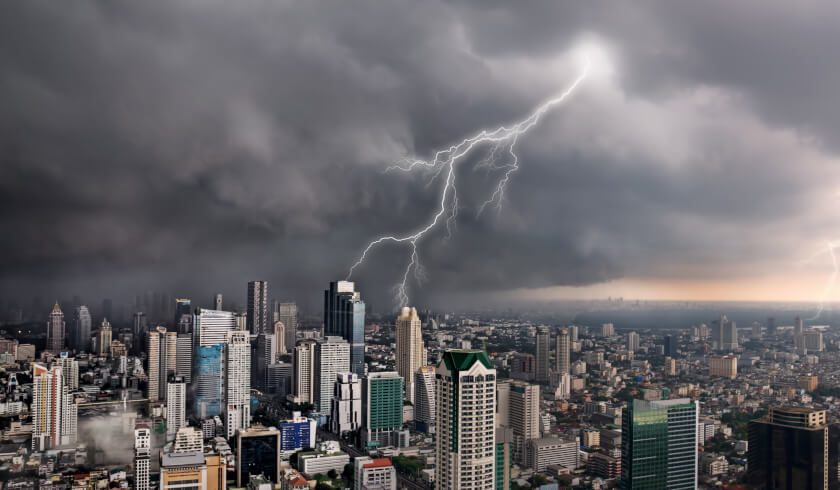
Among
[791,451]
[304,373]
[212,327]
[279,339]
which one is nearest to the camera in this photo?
[791,451]

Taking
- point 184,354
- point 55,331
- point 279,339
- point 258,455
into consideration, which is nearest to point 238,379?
point 184,354

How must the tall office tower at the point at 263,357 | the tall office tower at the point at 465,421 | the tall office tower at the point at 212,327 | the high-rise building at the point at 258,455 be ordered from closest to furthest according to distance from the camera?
1. the tall office tower at the point at 465,421
2. the high-rise building at the point at 258,455
3. the tall office tower at the point at 212,327
4. the tall office tower at the point at 263,357

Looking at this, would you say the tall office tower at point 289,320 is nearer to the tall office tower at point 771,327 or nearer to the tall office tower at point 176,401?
the tall office tower at point 176,401

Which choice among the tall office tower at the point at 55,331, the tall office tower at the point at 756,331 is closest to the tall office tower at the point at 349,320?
the tall office tower at the point at 55,331

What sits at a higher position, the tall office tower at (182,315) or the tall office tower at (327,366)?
the tall office tower at (182,315)

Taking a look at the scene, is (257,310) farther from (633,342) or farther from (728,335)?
(728,335)
